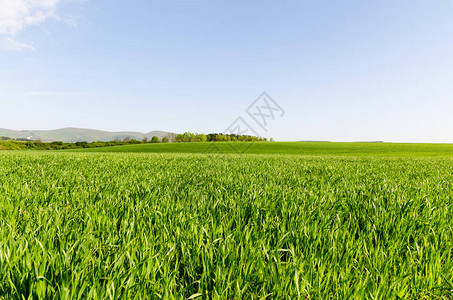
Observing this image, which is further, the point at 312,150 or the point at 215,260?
the point at 312,150

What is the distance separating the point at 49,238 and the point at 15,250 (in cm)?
26

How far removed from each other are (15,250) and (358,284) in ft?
7.51

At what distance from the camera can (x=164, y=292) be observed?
4.12 feet

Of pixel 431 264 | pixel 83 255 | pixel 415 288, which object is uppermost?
pixel 83 255

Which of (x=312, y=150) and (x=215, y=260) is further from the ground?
(x=215, y=260)

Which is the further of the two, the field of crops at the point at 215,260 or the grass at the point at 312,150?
the grass at the point at 312,150

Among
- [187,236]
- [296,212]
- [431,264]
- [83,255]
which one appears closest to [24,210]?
[83,255]

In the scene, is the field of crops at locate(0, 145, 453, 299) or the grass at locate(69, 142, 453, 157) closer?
the field of crops at locate(0, 145, 453, 299)

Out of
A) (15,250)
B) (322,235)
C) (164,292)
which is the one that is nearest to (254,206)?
(322,235)

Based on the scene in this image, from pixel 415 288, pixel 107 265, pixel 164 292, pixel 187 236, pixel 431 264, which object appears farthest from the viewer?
pixel 187 236

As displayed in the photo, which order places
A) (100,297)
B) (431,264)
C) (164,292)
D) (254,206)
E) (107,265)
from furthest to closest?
(254,206), (431,264), (107,265), (164,292), (100,297)

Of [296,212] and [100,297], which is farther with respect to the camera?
[296,212]

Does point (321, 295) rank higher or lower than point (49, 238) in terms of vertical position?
Result: lower

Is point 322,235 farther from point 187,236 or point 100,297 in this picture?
point 100,297
